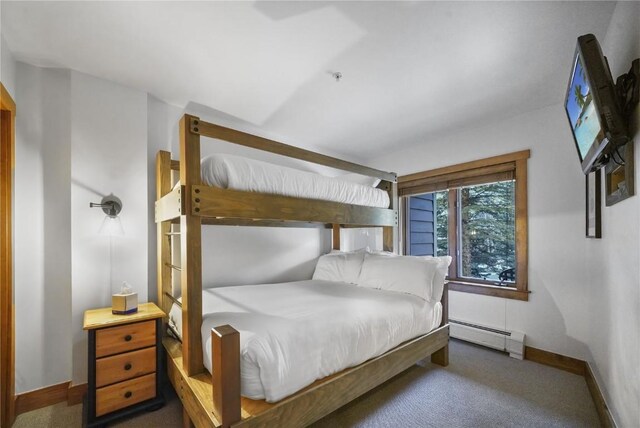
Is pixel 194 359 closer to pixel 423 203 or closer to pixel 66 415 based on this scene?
pixel 66 415

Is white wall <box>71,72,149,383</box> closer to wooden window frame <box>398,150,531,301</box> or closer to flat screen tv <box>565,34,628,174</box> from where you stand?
flat screen tv <box>565,34,628,174</box>

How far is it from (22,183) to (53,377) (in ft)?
4.63

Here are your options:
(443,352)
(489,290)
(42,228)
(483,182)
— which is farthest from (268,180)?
(489,290)

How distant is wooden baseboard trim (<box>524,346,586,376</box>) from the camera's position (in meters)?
2.38

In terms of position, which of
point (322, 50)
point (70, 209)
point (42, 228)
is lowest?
point (42, 228)

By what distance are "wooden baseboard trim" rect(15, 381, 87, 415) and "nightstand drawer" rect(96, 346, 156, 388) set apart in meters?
0.55

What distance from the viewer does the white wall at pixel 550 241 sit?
97.0 inches

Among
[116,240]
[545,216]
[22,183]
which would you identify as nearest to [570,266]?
[545,216]

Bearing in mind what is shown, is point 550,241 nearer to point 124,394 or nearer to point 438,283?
point 438,283

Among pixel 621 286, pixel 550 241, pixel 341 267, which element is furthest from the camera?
pixel 341 267

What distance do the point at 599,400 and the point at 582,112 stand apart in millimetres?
1821

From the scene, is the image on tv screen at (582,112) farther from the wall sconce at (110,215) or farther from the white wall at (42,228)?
the white wall at (42,228)

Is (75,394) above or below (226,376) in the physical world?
below

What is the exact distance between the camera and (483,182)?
3.13 m
